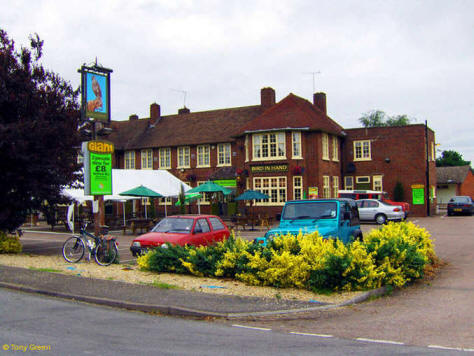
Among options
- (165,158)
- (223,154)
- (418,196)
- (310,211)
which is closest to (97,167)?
(310,211)

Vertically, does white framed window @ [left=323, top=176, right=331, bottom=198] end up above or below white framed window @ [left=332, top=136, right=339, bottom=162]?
below

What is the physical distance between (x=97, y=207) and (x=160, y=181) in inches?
758

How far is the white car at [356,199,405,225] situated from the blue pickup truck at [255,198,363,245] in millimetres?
16581

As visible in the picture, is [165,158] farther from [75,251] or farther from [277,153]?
[75,251]

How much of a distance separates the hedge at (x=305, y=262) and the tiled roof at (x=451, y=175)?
5404 cm

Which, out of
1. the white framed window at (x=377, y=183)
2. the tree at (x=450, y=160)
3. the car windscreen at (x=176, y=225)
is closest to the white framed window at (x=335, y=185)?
the white framed window at (x=377, y=183)

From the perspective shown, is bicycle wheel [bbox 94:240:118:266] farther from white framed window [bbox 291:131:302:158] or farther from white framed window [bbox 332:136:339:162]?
white framed window [bbox 332:136:339:162]

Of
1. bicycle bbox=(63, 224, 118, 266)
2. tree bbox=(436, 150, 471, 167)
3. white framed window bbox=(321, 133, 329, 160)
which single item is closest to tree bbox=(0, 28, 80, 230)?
bicycle bbox=(63, 224, 118, 266)

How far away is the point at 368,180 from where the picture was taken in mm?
39438

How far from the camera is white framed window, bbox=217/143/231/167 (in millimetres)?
41050

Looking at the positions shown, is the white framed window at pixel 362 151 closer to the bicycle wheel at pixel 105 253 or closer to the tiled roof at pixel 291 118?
the tiled roof at pixel 291 118

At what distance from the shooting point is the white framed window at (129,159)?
46.0m

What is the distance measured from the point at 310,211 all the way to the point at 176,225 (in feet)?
13.0

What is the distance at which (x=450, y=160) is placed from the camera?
296 feet
